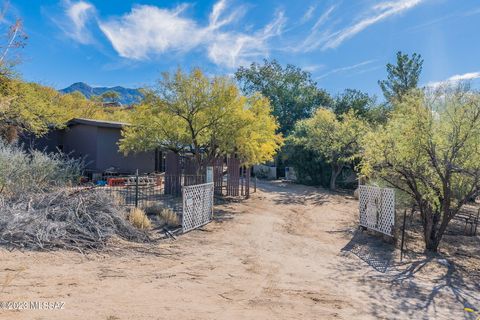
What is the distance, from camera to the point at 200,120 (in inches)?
489

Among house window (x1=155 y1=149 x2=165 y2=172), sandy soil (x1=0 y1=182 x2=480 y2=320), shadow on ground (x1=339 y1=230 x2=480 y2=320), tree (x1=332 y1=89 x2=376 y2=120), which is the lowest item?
shadow on ground (x1=339 y1=230 x2=480 y2=320)

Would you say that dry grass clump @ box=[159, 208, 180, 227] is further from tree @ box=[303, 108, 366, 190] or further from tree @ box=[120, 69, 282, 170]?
tree @ box=[303, 108, 366, 190]

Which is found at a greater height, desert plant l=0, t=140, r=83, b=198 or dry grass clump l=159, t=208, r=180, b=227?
desert plant l=0, t=140, r=83, b=198

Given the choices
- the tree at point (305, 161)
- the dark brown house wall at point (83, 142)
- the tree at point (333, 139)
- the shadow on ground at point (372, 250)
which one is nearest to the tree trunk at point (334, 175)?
the tree at point (333, 139)

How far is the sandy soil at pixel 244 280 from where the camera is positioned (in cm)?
395

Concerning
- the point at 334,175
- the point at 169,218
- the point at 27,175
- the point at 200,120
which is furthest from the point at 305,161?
the point at 27,175

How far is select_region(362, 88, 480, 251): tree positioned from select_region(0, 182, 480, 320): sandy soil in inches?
58.3

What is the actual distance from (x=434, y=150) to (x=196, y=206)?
6.01 meters

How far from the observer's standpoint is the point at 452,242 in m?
9.66

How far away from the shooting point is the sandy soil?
3.95 meters

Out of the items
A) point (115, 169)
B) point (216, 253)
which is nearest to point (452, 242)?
point (216, 253)

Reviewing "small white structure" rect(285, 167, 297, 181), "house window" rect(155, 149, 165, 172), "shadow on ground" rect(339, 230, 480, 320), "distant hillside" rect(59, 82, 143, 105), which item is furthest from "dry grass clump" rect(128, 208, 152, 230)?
"small white structure" rect(285, 167, 297, 181)

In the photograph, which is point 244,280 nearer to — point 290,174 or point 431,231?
point 431,231

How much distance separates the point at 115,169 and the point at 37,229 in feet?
37.3
